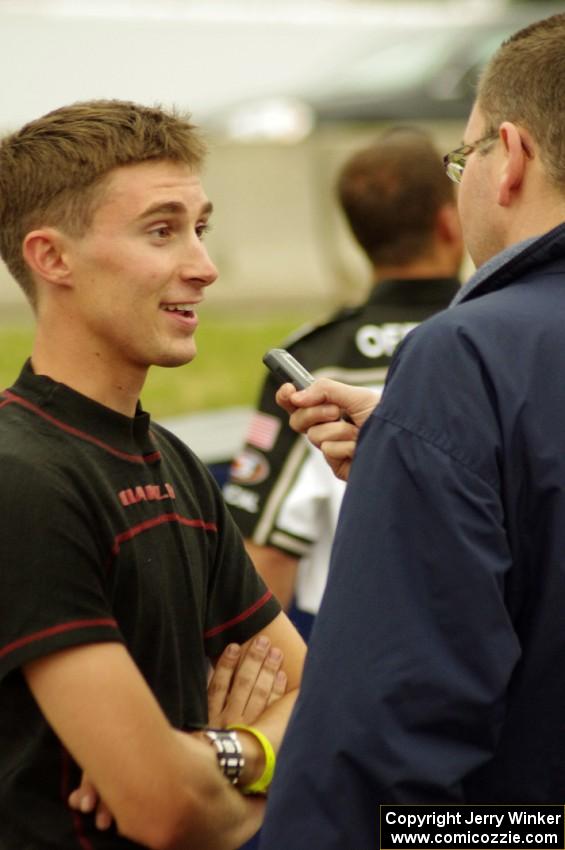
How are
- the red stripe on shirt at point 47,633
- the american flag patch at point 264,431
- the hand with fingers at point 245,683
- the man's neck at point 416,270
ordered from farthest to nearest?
the man's neck at point 416,270 → the american flag patch at point 264,431 → the hand with fingers at point 245,683 → the red stripe on shirt at point 47,633

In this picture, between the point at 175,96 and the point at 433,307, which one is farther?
the point at 175,96

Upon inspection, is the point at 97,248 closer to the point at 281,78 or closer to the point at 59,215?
the point at 59,215

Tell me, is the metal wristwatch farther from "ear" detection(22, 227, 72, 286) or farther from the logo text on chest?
"ear" detection(22, 227, 72, 286)

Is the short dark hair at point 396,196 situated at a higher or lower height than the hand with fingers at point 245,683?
higher

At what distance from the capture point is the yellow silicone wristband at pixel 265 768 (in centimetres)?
272

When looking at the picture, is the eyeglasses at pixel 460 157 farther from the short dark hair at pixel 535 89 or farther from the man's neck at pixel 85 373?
the man's neck at pixel 85 373

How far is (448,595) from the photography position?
223 centimetres

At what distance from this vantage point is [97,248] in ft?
8.98

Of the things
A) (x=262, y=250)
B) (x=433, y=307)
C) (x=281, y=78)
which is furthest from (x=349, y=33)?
(x=433, y=307)

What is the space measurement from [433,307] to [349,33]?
46.7ft

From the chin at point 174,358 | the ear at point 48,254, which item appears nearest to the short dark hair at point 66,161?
the ear at point 48,254

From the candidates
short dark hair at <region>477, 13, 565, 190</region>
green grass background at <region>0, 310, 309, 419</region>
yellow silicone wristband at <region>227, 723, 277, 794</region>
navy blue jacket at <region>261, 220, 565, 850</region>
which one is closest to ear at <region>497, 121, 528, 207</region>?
short dark hair at <region>477, 13, 565, 190</region>

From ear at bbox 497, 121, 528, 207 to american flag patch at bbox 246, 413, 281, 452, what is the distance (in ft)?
6.57

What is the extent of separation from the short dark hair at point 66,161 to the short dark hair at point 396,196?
200cm
